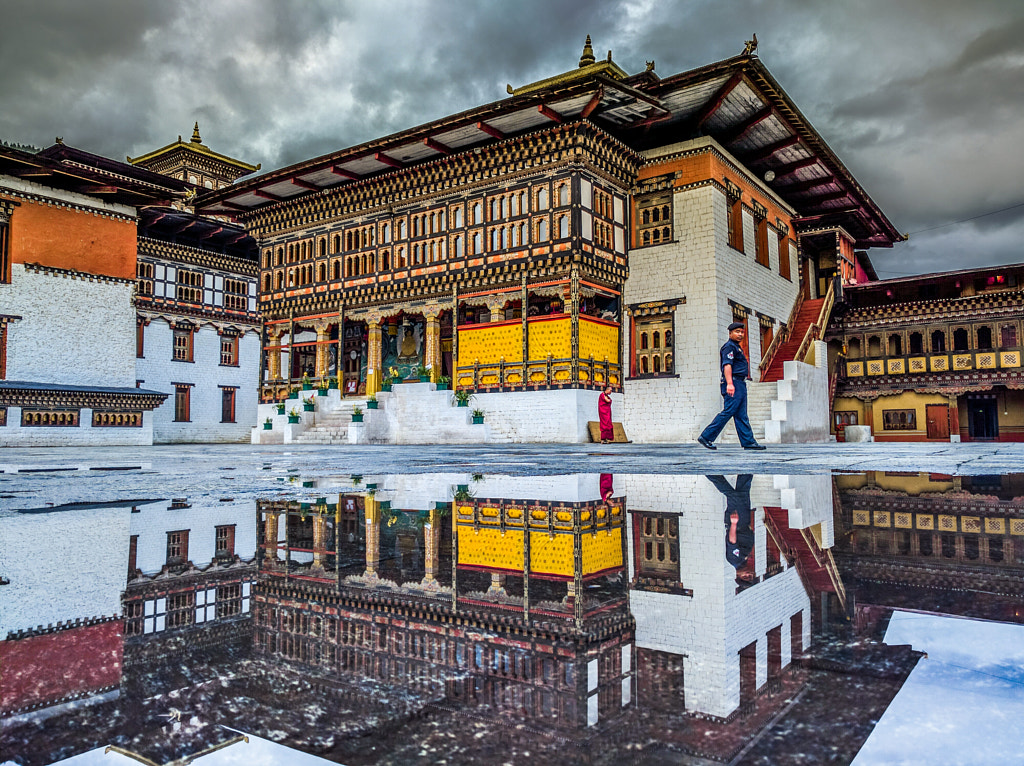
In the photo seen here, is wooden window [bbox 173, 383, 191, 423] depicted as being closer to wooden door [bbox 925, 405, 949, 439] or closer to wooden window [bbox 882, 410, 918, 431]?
wooden window [bbox 882, 410, 918, 431]

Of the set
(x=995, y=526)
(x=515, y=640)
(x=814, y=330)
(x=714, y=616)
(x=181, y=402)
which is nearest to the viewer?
(x=515, y=640)

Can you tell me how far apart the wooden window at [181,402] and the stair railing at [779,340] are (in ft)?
79.4

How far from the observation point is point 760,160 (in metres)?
21.8

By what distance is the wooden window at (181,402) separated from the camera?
1266 inches

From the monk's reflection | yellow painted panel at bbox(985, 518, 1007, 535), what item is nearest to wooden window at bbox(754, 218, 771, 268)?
the monk's reflection

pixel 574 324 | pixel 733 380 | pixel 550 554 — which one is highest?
pixel 574 324

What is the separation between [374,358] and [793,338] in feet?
45.2

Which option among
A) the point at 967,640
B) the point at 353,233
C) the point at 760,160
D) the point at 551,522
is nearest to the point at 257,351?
the point at 353,233

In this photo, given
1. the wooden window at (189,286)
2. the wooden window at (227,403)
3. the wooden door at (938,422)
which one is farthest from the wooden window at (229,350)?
the wooden door at (938,422)

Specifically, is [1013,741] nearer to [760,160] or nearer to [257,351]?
[760,160]

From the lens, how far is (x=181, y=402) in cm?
3241

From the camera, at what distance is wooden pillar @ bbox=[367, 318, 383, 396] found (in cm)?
2370

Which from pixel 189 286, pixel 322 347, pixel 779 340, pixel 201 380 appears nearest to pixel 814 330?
pixel 779 340

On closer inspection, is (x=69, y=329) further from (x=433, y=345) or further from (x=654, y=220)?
(x=654, y=220)
